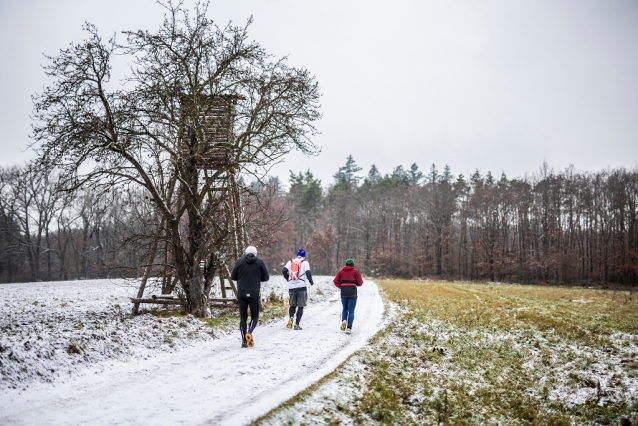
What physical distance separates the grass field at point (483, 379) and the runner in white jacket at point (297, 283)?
2453mm

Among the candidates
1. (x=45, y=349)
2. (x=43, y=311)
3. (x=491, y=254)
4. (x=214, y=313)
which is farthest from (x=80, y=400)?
(x=491, y=254)

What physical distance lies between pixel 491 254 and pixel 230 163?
173 ft

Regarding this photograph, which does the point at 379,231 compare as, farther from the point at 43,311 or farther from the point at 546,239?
the point at 43,311

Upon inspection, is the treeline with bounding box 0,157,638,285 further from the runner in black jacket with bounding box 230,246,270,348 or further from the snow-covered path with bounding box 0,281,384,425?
the snow-covered path with bounding box 0,281,384,425

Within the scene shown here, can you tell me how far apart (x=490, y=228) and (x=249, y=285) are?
57500 millimetres

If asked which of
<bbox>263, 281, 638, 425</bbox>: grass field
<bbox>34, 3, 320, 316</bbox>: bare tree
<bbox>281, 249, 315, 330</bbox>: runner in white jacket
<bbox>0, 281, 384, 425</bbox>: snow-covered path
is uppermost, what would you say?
<bbox>34, 3, 320, 316</bbox>: bare tree

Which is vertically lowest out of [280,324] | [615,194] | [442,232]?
[280,324]

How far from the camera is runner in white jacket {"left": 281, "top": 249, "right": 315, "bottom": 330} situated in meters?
12.2

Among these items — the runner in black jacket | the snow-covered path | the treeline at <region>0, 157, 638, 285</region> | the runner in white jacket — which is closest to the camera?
the snow-covered path

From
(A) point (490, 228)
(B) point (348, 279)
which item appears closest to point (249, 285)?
(B) point (348, 279)

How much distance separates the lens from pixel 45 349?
7.28m

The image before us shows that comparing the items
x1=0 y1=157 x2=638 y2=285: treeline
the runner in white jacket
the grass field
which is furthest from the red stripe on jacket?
x1=0 y1=157 x2=638 y2=285: treeline

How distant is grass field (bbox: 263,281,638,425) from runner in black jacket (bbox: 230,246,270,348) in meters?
2.70

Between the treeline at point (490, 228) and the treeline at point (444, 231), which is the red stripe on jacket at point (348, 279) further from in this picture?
the treeline at point (490, 228)
